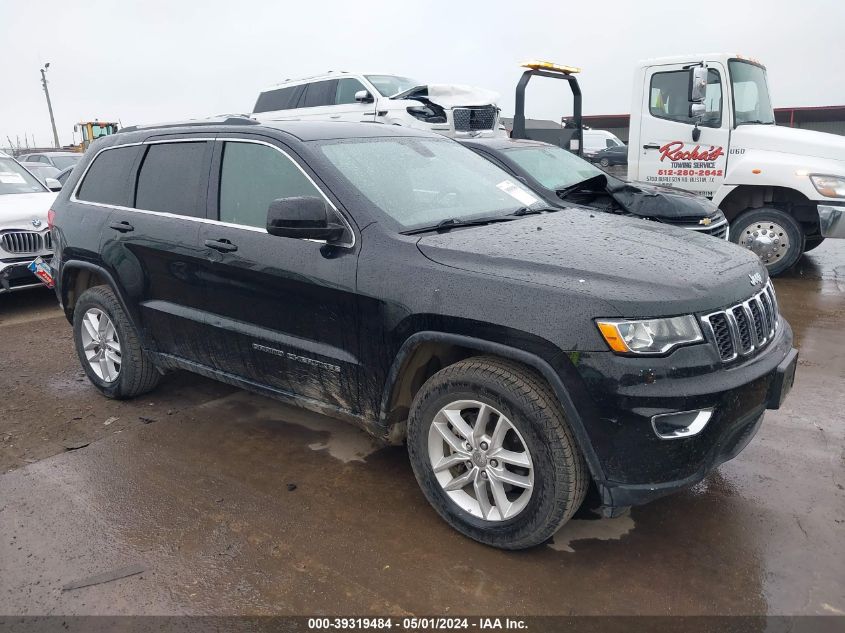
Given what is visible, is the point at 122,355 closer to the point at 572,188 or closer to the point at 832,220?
the point at 572,188

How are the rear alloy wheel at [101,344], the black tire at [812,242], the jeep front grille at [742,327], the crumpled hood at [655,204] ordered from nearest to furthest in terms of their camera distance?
the jeep front grille at [742,327]
the rear alloy wheel at [101,344]
the crumpled hood at [655,204]
the black tire at [812,242]

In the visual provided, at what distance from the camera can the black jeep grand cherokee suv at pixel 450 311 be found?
2463mm

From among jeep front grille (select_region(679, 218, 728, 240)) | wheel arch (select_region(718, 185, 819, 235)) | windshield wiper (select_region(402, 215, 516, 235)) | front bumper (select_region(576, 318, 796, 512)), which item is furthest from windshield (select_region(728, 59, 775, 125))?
front bumper (select_region(576, 318, 796, 512))

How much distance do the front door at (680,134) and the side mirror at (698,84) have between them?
366mm

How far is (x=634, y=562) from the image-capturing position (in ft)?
9.04

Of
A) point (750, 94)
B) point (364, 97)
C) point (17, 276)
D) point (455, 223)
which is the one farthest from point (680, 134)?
point (17, 276)

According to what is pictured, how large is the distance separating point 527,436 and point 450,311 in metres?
0.58

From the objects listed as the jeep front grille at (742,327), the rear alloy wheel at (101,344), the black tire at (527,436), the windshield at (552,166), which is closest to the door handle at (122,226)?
the rear alloy wheel at (101,344)

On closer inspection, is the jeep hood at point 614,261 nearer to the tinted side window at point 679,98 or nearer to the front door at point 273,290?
the front door at point 273,290

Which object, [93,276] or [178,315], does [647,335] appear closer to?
[178,315]

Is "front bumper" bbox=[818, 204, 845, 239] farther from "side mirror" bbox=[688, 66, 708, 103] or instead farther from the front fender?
"side mirror" bbox=[688, 66, 708, 103]

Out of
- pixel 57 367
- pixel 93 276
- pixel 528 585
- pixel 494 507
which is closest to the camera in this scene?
pixel 528 585

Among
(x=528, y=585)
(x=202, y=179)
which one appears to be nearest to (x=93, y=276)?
(x=202, y=179)

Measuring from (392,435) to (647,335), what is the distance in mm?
1318
